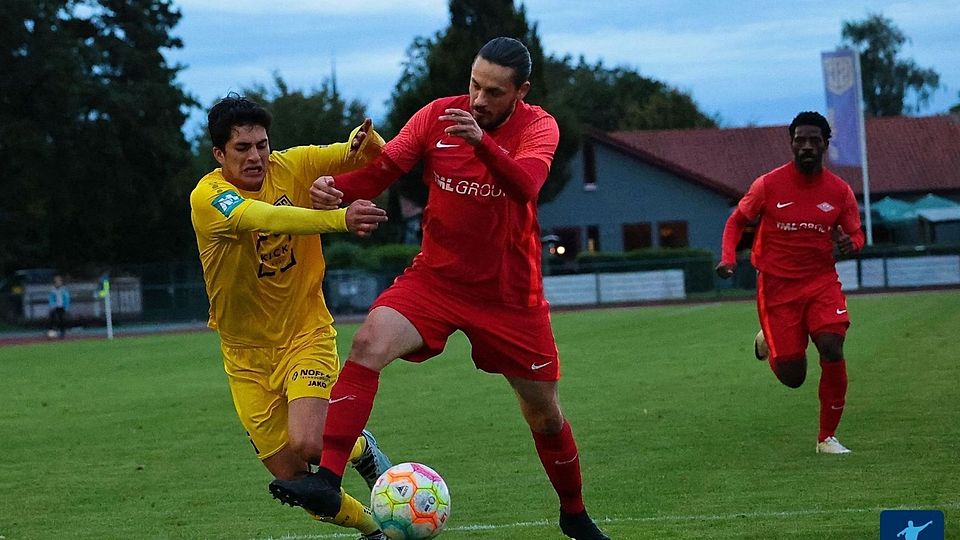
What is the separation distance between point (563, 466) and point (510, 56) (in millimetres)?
2108

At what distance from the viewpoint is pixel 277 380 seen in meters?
7.31

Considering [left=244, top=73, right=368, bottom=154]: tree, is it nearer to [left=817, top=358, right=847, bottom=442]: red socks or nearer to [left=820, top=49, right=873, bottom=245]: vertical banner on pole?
[left=820, top=49, right=873, bottom=245]: vertical banner on pole

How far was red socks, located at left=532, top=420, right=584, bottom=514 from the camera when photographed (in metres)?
7.46

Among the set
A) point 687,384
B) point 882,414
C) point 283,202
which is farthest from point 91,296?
point 283,202

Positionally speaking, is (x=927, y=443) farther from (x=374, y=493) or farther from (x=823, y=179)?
(x=374, y=493)

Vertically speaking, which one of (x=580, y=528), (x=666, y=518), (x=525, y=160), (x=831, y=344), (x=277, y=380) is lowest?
(x=666, y=518)

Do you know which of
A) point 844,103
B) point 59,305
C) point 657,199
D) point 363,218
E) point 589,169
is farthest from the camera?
point 589,169

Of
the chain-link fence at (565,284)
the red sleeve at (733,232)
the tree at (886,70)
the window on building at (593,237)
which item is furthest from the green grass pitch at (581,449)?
the tree at (886,70)

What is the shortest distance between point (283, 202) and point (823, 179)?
17.3 ft

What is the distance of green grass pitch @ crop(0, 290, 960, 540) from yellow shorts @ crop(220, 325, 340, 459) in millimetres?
970

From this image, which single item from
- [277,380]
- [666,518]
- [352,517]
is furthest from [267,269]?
[666,518]

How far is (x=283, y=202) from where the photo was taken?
24.4 feet

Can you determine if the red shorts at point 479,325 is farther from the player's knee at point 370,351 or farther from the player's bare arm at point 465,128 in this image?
the player's bare arm at point 465,128

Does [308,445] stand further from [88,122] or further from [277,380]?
[88,122]
